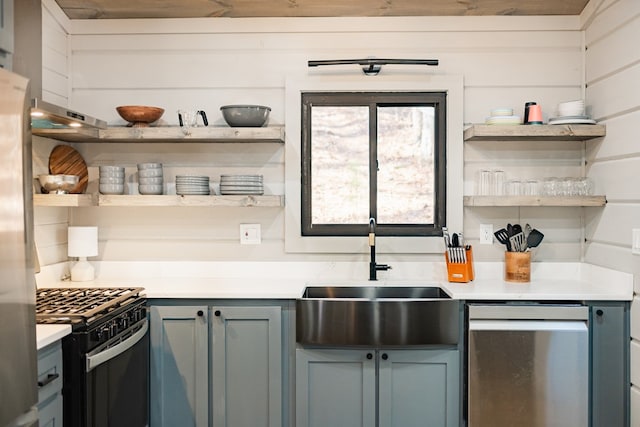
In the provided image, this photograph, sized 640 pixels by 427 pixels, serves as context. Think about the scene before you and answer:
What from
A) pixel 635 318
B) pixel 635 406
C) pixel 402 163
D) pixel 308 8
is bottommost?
pixel 635 406

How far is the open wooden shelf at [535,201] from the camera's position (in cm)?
290

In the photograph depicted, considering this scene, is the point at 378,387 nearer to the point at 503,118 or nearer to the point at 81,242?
the point at 503,118

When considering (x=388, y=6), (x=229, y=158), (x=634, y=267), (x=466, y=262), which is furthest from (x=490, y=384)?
(x=388, y=6)

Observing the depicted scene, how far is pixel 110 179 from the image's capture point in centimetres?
304

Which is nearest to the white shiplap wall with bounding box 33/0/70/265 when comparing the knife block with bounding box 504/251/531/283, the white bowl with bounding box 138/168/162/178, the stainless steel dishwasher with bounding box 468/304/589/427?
the white bowl with bounding box 138/168/162/178

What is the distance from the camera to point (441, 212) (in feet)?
10.6

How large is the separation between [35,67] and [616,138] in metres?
2.80

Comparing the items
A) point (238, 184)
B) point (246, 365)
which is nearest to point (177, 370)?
point (246, 365)

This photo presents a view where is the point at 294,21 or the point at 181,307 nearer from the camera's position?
the point at 181,307

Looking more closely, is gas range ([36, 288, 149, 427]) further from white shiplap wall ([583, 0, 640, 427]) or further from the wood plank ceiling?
white shiplap wall ([583, 0, 640, 427])

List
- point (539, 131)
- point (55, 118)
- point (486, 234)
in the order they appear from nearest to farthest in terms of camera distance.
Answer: point (55, 118), point (539, 131), point (486, 234)

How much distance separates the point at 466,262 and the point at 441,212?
1.14 ft

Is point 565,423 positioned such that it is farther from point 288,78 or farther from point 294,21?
point 294,21

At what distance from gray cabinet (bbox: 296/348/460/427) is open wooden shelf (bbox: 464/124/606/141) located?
1135 millimetres
